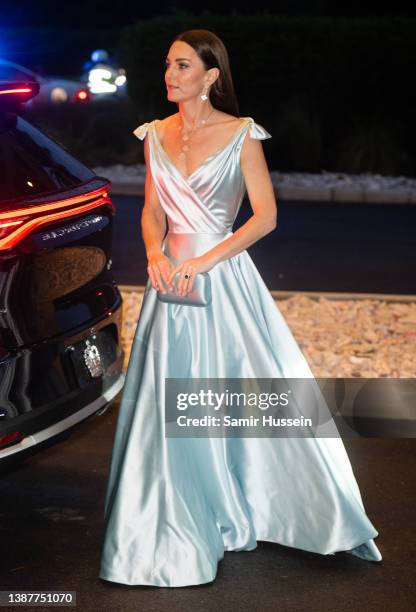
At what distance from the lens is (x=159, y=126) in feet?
14.4

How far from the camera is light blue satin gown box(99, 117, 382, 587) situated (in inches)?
163

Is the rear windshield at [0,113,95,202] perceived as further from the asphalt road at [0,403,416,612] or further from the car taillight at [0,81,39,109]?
the asphalt road at [0,403,416,612]

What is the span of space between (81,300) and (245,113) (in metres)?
14.0

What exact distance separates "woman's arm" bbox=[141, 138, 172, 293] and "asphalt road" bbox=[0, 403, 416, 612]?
2.25 feet

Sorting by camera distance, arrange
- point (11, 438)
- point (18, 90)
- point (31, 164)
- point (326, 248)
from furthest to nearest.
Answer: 1. point (326, 248)
2. point (31, 164)
3. point (18, 90)
4. point (11, 438)

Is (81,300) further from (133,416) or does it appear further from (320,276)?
(320,276)

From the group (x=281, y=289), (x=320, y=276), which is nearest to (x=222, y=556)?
(x=281, y=289)

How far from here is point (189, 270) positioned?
4.14 meters

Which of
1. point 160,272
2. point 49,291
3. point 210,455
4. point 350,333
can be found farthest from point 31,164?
point 350,333

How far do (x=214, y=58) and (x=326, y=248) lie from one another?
7391 mm

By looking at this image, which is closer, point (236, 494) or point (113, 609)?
point (113, 609)

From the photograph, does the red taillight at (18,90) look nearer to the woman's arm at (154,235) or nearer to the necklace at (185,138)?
the woman's arm at (154,235)

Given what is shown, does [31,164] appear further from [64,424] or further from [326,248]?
[326,248]

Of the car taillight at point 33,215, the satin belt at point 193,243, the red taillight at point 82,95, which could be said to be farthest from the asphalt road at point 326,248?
the red taillight at point 82,95
